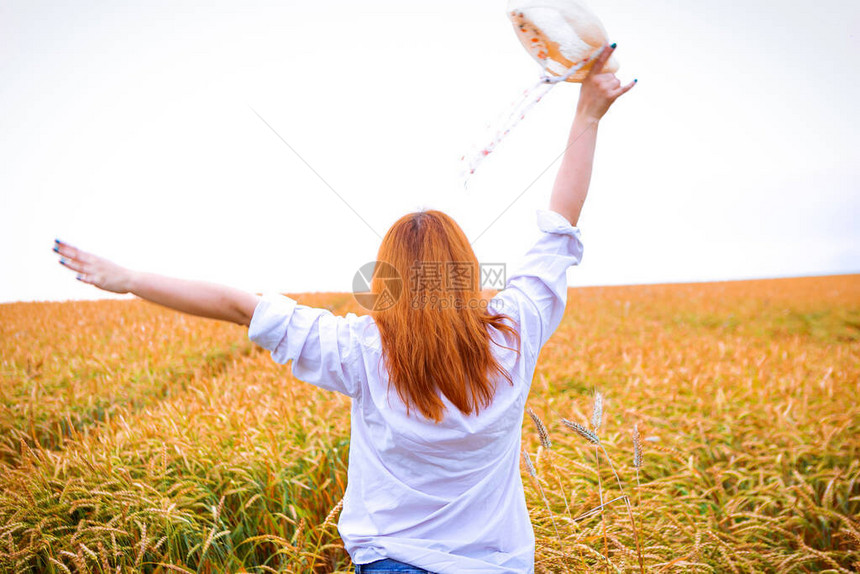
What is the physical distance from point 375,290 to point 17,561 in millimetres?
2059

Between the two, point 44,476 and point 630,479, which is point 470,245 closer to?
point 630,479

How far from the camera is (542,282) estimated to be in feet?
4.84

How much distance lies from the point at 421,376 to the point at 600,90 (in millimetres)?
1168

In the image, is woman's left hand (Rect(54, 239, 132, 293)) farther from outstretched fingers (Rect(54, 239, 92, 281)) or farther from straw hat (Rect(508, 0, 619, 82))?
straw hat (Rect(508, 0, 619, 82))

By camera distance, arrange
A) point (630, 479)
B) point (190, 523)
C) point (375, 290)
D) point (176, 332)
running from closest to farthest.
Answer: point (375, 290) < point (190, 523) < point (630, 479) < point (176, 332)

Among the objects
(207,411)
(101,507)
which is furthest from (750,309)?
(101,507)

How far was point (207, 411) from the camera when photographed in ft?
11.5

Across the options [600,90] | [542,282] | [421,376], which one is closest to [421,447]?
[421,376]

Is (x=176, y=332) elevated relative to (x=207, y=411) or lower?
elevated

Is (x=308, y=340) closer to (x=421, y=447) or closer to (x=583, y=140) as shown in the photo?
(x=421, y=447)

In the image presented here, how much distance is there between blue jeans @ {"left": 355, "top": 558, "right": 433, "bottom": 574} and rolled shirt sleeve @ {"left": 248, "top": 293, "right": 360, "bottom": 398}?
1.51 feet

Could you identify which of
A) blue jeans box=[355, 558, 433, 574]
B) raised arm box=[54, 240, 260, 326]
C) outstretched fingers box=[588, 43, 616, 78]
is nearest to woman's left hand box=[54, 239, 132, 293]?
raised arm box=[54, 240, 260, 326]

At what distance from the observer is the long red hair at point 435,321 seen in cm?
131

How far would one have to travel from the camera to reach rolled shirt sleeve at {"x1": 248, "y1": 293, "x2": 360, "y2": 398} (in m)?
1.30
